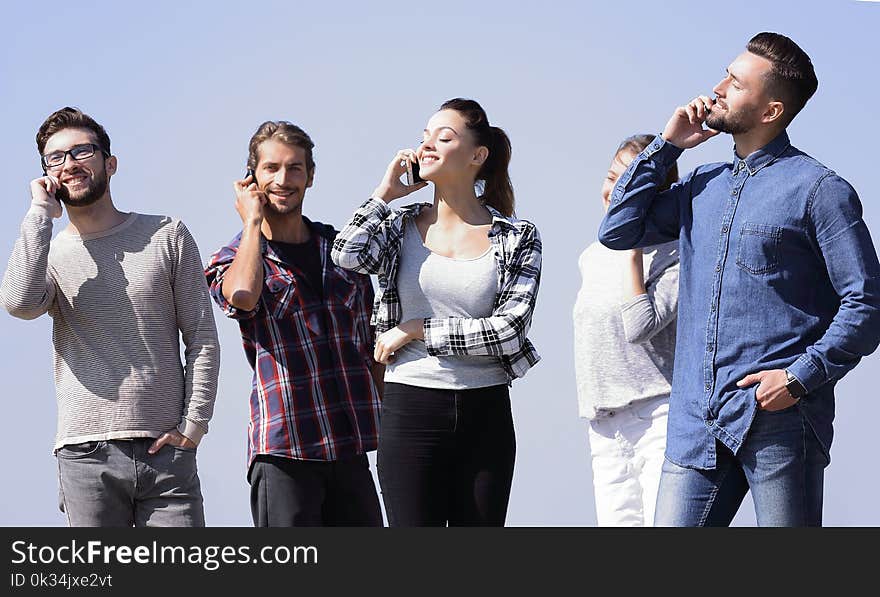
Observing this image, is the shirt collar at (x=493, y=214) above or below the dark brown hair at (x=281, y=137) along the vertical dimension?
below

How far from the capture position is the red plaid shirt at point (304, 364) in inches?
169

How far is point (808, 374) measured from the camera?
135 inches

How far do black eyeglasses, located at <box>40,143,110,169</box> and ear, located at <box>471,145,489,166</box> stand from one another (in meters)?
1.33

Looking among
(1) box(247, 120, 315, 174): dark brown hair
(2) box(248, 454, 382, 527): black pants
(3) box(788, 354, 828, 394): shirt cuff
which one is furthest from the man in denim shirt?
(1) box(247, 120, 315, 174): dark brown hair

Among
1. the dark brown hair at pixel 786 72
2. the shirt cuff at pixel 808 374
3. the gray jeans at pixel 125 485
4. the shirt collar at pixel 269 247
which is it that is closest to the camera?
the shirt cuff at pixel 808 374

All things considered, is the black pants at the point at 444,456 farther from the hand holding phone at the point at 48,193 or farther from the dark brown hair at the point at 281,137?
the hand holding phone at the point at 48,193

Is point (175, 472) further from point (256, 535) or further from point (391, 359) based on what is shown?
point (391, 359)

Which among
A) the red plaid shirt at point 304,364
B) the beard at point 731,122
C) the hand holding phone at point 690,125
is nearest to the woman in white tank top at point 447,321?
the red plaid shirt at point 304,364

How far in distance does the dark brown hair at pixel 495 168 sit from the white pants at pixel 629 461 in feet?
3.15

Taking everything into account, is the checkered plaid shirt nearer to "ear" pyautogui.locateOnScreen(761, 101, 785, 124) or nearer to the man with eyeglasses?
the man with eyeglasses

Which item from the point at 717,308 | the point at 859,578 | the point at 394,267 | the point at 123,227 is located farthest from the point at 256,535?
the point at 859,578

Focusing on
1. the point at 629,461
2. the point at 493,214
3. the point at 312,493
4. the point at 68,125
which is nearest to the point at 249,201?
the point at 68,125

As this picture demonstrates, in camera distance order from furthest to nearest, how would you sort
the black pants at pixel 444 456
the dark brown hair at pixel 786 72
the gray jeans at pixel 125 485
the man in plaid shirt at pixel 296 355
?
the man in plaid shirt at pixel 296 355 → the gray jeans at pixel 125 485 → the black pants at pixel 444 456 → the dark brown hair at pixel 786 72

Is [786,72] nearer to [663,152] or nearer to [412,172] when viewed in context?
[663,152]
